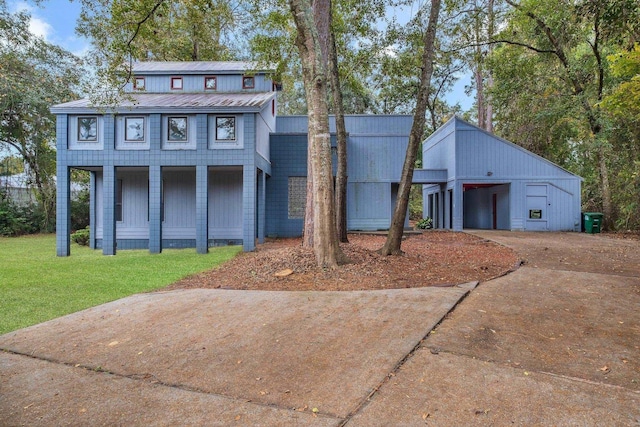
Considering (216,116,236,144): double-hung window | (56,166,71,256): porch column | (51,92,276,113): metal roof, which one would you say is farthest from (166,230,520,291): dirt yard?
(56,166,71,256): porch column

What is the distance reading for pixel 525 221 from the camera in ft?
57.9

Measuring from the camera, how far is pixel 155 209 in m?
12.8

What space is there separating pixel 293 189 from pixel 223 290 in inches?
442

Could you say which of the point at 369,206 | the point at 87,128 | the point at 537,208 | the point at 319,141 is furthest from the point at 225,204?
the point at 537,208

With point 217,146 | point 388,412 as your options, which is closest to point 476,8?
point 217,146

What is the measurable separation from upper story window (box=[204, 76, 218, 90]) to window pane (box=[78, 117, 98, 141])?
508 centimetres

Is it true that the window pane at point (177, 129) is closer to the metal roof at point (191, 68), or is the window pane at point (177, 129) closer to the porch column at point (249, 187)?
the porch column at point (249, 187)

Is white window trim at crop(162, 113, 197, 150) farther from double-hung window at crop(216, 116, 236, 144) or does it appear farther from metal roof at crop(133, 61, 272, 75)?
metal roof at crop(133, 61, 272, 75)

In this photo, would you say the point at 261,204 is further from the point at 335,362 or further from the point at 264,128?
the point at 335,362

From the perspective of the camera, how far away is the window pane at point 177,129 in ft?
42.9

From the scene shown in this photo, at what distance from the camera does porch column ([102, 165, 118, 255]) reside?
12.6 metres

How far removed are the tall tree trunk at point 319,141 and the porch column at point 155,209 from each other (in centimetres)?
758

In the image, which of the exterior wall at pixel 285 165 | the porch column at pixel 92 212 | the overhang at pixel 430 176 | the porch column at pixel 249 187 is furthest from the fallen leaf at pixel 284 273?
the overhang at pixel 430 176

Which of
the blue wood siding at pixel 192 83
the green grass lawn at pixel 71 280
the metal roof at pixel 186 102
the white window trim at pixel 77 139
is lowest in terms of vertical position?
the green grass lawn at pixel 71 280
